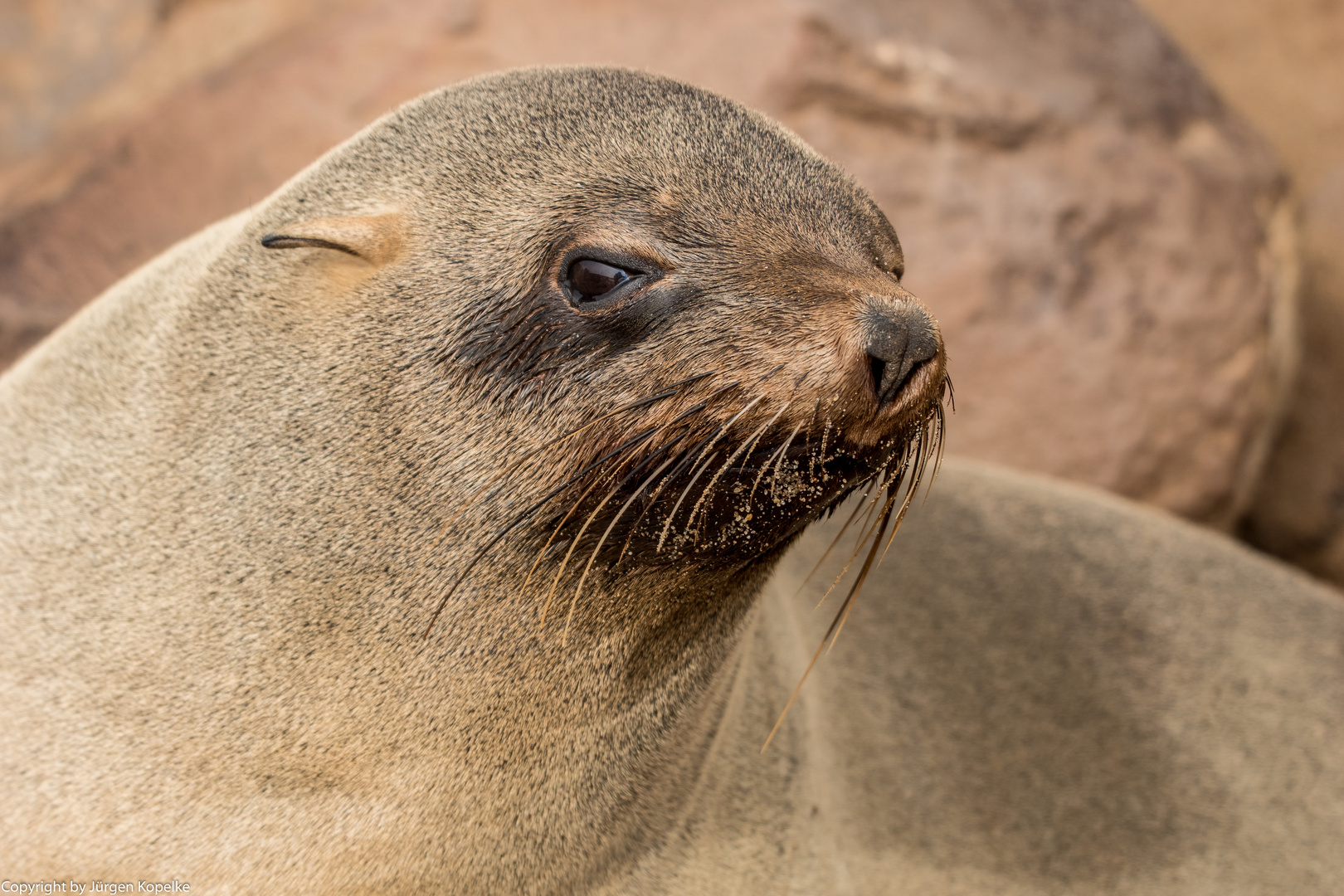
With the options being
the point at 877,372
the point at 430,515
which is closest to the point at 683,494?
the point at 877,372

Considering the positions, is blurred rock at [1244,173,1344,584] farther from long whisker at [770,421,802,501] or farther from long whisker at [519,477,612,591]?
long whisker at [519,477,612,591]

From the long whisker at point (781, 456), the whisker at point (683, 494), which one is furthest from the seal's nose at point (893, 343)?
the whisker at point (683, 494)

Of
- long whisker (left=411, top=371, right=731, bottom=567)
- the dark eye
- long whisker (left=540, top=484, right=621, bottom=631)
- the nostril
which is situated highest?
the dark eye

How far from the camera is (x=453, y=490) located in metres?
1.86

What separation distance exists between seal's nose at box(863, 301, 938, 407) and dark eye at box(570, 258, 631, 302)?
0.39 metres

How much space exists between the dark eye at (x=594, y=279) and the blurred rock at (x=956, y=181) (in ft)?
10.2

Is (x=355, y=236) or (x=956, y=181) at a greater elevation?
(x=956, y=181)

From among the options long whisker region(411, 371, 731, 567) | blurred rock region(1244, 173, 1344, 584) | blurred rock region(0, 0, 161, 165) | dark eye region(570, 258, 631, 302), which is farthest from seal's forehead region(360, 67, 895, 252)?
blurred rock region(0, 0, 161, 165)

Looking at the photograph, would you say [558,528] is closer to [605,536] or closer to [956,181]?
[605,536]

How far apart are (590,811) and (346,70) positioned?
3700 mm

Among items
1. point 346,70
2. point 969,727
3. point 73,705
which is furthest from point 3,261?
point 969,727

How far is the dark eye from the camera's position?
1.80m

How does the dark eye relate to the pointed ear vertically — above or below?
below

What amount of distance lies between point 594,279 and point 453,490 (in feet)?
1.31
